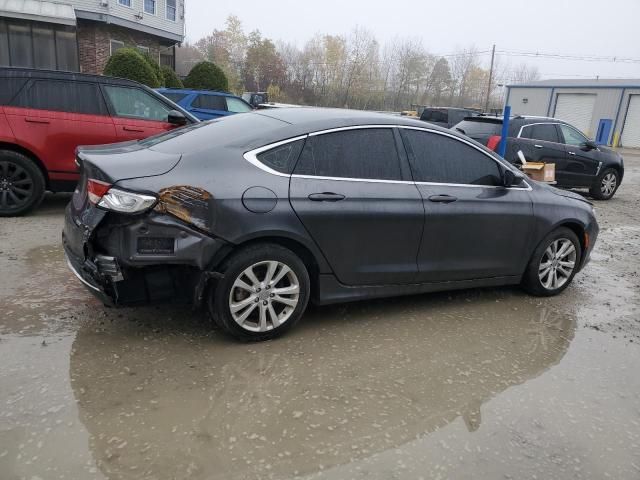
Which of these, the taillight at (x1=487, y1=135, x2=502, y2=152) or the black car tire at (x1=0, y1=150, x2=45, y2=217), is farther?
the taillight at (x1=487, y1=135, x2=502, y2=152)

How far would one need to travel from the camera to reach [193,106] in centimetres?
1247

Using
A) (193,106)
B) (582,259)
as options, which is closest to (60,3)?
(193,106)

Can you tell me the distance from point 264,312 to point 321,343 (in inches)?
19.7

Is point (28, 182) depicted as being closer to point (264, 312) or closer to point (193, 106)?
point (264, 312)

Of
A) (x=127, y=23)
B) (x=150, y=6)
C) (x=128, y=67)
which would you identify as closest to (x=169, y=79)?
(x=127, y=23)

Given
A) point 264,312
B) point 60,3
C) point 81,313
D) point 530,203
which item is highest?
point 60,3

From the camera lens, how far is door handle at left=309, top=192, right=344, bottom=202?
3.64 metres

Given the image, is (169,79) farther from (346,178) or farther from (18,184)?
(346,178)

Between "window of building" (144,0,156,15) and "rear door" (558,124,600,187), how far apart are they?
18.6 metres

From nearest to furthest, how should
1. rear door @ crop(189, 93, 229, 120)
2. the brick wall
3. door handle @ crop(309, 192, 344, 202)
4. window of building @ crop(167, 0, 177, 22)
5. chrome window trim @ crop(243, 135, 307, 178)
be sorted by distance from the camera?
chrome window trim @ crop(243, 135, 307, 178), door handle @ crop(309, 192, 344, 202), rear door @ crop(189, 93, 229, 120), the brick wall, window of building @ crop(167, 0, 177, 22)

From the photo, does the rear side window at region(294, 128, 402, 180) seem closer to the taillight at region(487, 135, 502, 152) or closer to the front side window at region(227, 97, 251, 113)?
the taillight at region(487, 135, 502, 152)

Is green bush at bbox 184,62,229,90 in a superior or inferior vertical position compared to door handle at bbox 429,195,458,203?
superior

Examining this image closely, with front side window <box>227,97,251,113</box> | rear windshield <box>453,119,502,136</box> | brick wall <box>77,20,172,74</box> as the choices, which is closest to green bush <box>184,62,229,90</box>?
brick wall <box>77,20,172,74</box>

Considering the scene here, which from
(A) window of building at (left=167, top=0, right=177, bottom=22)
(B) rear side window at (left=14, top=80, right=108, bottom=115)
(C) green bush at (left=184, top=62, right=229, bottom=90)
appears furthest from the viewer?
(A) window of building at (left=167, top=0, right=177, bottom=22)
